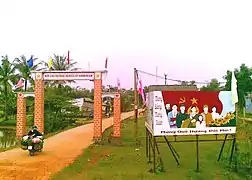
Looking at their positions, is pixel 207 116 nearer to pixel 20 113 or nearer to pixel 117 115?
pixel 117 115

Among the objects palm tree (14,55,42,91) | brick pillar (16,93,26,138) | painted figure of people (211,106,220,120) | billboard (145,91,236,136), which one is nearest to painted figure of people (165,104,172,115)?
billboard (145,91,236,136)

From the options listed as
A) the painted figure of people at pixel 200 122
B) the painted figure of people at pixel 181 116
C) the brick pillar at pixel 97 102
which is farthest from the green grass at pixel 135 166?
the brick pillar at pixel 97 102

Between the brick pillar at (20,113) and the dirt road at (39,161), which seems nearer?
the dirt road at (39,161)

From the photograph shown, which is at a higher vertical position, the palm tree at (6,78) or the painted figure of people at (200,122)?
the palm tree at (6,78)

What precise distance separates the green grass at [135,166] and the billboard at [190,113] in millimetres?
1275

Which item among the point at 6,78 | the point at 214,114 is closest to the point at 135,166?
the point at 214,114

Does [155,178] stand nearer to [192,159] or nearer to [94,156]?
[192,159]

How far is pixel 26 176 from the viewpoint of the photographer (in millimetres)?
10273

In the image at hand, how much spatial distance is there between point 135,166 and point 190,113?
260 cm

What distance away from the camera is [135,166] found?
39.4 feet

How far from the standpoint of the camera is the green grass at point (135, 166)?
1052cm

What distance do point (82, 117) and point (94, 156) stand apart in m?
28.7

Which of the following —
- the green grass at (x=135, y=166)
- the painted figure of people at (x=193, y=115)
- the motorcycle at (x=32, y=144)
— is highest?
the painted figure of people at (x=193, y=115)

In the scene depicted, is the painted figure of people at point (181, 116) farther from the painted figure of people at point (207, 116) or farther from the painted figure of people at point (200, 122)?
the painted figure of people at point (207, 116)
